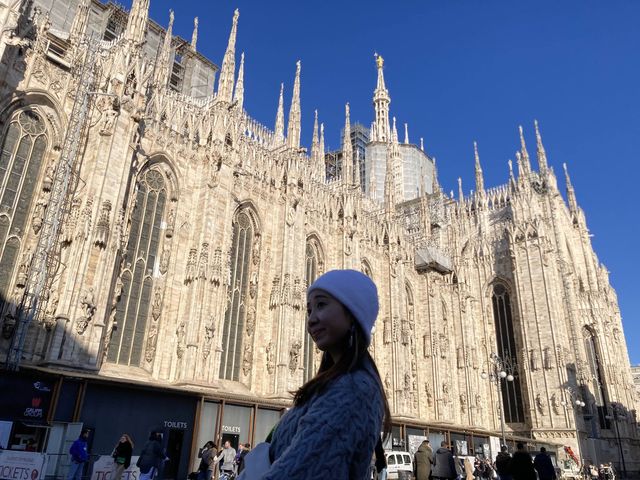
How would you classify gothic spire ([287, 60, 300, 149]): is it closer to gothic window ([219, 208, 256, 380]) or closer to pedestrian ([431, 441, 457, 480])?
gothic window ([219, 208, 256, 380])

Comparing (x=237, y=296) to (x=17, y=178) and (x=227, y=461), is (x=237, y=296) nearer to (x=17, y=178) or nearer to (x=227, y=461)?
(x=17, y=178)

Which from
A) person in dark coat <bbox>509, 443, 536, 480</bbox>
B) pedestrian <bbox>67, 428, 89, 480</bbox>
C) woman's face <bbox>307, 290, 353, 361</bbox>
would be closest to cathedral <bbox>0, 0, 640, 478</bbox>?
pedestrian <bbox>67, 428, 89, 480</bbox>

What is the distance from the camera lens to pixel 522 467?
32.0 ft

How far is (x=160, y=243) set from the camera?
73.3 ft

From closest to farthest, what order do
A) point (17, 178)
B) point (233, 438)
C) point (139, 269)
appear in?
point (17, 178) → point (233, 438) → point (139, 269)

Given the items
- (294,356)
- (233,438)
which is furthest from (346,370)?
(294,356)

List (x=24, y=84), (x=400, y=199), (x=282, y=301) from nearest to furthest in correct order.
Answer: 1. (x=24, y=84)
2. (x=282, y=301)
3. (x=400, y=199)

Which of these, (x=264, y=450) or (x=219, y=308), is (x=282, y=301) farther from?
(x=264, y=450)

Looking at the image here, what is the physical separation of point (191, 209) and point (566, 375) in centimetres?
3092

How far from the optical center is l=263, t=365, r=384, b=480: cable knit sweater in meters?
1.37

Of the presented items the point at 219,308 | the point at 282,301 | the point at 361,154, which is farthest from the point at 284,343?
the point at 361,154

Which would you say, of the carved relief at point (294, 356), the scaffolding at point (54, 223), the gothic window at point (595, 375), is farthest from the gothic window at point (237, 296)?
the gothic window at point (595, 375)

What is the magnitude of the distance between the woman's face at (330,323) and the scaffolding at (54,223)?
48.7 ft

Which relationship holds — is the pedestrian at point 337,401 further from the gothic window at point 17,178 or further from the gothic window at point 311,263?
the gothic window at point 311,263
